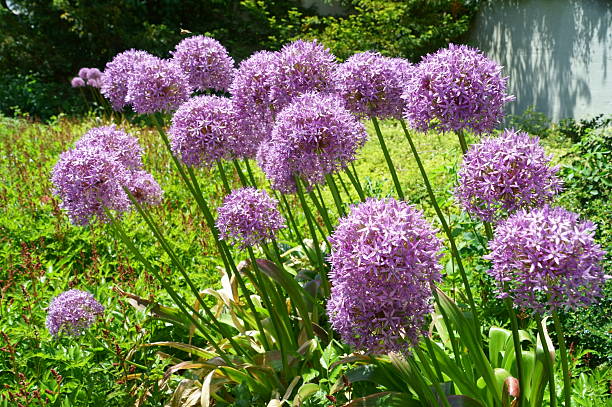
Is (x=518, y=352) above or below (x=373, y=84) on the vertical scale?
below

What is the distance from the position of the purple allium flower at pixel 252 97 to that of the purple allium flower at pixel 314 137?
1.37 feet

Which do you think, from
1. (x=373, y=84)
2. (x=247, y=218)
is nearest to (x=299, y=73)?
(x=373, y=84)

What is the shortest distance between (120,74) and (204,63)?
0.63 m

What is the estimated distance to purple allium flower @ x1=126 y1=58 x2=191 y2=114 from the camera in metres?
3.09

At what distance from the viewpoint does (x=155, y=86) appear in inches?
122

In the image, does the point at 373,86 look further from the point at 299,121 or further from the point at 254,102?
the point at 254,102

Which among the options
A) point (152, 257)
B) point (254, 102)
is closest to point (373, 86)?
point (254, 102)

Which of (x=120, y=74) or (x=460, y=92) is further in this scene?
(x=120, y=74)

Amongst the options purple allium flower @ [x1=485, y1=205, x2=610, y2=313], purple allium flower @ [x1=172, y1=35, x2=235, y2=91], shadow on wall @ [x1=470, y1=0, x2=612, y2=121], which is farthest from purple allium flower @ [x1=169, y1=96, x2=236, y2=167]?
shadow on wall @ [x1=470, y1=0, x2=612, y2=121]

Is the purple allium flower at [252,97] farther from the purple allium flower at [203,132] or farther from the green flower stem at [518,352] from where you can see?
the green flower stem at [518,352]

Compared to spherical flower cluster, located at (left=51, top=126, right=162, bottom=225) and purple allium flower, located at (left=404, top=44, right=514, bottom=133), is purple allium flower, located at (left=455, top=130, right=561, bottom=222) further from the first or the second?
spherical flower cluster, located at (left=51, top=126, right=162, bottom=225)

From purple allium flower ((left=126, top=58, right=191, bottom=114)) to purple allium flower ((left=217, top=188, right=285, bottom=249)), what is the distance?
84cm

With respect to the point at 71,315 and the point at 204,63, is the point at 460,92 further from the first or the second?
the point at 71,315

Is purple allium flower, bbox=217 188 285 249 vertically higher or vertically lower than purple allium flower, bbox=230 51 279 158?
lower
